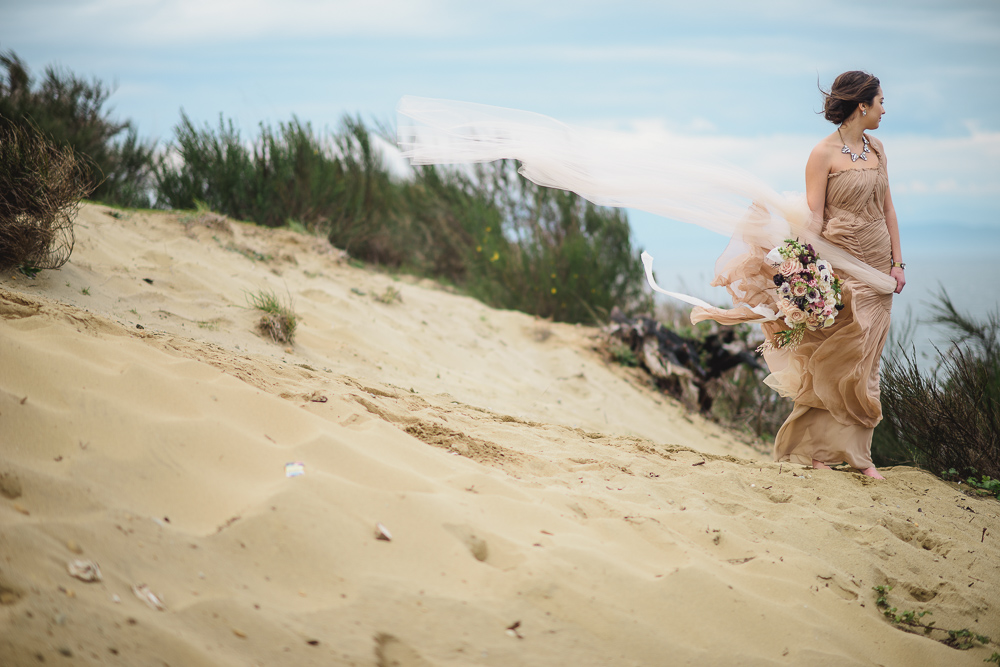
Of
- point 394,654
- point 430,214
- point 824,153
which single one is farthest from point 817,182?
point 430,214

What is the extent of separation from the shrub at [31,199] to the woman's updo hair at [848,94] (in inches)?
180

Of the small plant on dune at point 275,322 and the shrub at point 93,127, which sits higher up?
the shrub at point 93,127

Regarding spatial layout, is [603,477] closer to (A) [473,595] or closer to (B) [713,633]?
(B) [713,633]

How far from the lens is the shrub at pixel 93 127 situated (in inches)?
325

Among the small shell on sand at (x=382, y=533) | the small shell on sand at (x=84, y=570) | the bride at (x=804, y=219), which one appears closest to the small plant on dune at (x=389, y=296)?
the bride at (x=804, y=219)

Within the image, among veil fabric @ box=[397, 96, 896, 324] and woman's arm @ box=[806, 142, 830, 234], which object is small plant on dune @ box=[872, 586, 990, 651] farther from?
woman's arm @ box=[806, 142, 830, 234]

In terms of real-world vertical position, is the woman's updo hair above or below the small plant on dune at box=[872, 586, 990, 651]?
above

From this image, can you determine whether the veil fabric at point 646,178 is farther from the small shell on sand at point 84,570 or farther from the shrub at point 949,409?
the small shell on sand at point 84,570

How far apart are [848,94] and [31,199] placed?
15.6 feet

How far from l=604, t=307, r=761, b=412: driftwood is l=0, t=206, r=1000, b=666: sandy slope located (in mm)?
3656

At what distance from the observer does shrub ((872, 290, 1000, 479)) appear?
167 inches

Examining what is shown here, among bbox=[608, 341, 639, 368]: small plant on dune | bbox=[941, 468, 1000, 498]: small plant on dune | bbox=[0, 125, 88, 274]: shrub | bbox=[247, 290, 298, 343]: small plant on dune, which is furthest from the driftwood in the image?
bbox=[0, 125, 88, 274]: shrub

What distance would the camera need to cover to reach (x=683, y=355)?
790 cm

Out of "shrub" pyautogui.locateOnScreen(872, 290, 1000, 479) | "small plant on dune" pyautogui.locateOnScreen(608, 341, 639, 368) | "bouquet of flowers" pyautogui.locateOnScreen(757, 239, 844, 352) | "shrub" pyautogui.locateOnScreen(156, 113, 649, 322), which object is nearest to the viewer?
"bouquet of flowers" pyautogui.locateOnScreen(757, 239, 844, 352)
